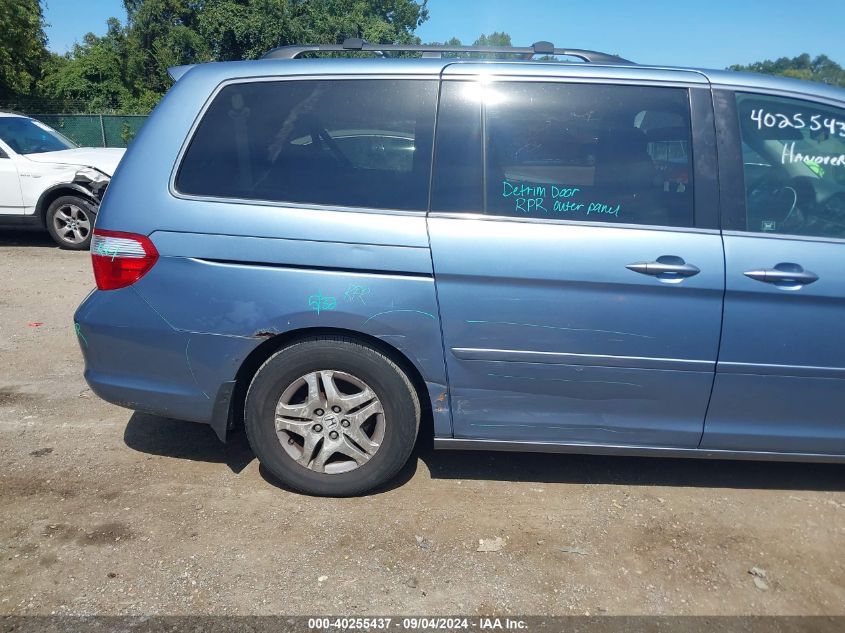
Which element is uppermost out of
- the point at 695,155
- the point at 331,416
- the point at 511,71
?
Result: the point at 511,71

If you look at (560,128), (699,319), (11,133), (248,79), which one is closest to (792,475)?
(699,319)

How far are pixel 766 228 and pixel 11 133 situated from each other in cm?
929

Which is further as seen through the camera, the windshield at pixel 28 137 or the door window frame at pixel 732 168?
the windshield at pixel 28 137

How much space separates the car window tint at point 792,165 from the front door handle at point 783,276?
0.20 meters

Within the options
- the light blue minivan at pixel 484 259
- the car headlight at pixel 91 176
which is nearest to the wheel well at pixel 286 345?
the light blue minivan at pixel 484 259

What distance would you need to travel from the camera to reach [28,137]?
926 centimetres

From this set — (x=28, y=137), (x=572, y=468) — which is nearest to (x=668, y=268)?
(x=572, y=468)

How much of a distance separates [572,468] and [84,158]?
7.97 meters

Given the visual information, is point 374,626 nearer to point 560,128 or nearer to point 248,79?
point 560,128

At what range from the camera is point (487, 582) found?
275cm

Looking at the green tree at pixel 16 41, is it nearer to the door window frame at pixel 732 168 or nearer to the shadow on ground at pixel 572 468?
the shadow on ground at pixel 572 468

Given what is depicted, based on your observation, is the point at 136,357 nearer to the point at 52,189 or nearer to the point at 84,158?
the point at 52,189

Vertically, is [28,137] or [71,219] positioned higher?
Answer: [28,137]

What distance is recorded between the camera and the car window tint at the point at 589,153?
9.93 ft
